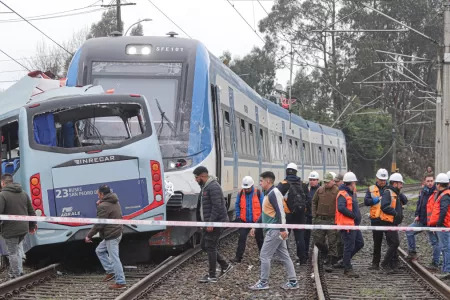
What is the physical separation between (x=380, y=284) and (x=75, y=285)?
14.1ft

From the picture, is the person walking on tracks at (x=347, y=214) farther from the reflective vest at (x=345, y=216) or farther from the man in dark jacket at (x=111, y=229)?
the man in dark jacket at (x=111, y=229)

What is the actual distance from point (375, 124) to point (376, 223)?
49.4 meters

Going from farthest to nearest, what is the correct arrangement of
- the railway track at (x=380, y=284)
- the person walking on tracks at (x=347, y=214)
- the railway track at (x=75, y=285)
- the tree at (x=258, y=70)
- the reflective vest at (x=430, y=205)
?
the tree at (x=258, y=70) < the reflective vest at (x=430, y=205) < the person walking on tracks at (x=347, y=214) < the railway track at (x=380, y=284) < the railway track at (x=75, y=285)

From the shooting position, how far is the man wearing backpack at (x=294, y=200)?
41.9 ft

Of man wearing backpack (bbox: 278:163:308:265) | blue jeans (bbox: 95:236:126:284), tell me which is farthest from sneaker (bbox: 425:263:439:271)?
blue jeans (bbox: 95:236:126:284)

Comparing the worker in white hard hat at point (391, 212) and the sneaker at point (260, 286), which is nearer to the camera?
the sneaker at point (260, 286)

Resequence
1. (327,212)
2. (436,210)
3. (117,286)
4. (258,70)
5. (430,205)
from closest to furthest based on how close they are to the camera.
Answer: (117,286) < (436,210) < (430,205) < (327,212) < (258,70)

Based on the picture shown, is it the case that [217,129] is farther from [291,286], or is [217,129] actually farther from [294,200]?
[291,286]

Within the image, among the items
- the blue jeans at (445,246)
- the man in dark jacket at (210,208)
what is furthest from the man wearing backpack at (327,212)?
the man in dark jacket at (210,208)

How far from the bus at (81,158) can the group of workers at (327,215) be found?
1.08 metres

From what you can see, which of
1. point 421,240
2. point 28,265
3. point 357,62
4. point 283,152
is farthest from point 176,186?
point 357,62

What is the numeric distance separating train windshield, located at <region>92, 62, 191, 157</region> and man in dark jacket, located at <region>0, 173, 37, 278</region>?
2685mm

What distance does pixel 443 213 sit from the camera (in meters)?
11.8

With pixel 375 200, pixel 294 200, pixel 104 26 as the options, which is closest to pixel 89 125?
pixel 294 200
